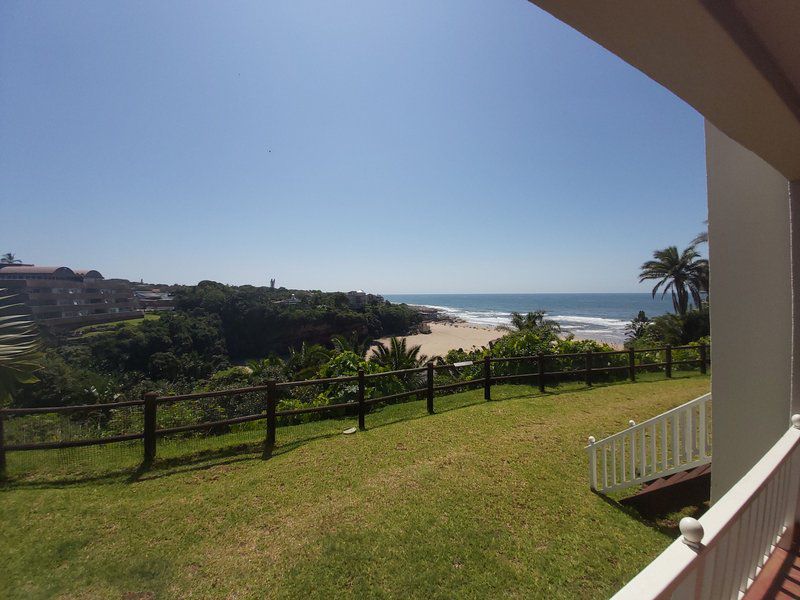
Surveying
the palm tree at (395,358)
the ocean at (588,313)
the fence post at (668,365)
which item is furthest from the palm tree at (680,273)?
the palm tree at (395,358)

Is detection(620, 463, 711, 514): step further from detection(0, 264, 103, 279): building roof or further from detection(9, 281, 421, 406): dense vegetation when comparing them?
detection(0, 264, 103, 279): building roof

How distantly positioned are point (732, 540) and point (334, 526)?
3.01 meters

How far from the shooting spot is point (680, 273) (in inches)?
867

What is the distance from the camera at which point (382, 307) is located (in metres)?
58.1

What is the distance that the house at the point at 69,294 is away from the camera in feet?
33.7

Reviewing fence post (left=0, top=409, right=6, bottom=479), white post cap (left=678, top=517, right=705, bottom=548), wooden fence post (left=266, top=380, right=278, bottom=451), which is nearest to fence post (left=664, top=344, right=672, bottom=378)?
white post cap (left=678, top=517, right=705, bottom=548)

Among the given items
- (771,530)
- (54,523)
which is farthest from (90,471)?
(771,530)

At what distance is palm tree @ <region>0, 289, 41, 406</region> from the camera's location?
11.6ft

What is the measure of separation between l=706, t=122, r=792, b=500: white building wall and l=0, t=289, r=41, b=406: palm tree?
772 centimetres

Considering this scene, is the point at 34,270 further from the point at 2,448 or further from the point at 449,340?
the point at 449,340

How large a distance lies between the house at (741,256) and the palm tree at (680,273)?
23.2 metres

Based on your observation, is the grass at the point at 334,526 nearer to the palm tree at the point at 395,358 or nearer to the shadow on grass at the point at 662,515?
the shadow on grass at the point at 662,515

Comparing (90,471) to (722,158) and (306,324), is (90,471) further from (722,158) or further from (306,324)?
(306,324)

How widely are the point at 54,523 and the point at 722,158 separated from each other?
7.76m
